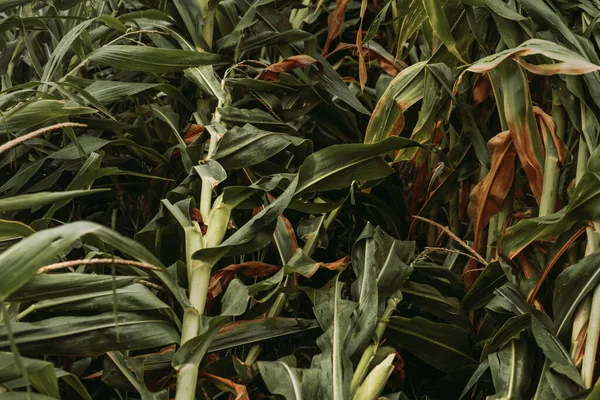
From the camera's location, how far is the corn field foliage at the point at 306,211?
68 centimetres

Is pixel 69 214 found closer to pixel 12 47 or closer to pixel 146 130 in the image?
pixel 146 130

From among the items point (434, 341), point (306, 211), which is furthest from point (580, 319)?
point (306, 211)

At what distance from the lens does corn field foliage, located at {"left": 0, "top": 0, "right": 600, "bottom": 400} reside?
677 millimetres

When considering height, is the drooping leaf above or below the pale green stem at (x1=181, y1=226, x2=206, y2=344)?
below

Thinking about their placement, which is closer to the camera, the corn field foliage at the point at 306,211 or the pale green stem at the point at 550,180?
the corn field foliage at the point at 306,211

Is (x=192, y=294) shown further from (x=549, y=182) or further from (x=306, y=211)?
(x=549, y=182)

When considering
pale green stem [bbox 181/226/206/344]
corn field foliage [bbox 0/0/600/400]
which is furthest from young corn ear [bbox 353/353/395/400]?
pale green stem [bbox 181/226/206/344]

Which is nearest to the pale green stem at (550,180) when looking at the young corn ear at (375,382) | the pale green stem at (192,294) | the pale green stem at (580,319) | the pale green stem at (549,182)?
the pale green stem at (549,182)

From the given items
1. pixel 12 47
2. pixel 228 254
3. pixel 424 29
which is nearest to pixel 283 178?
pixel 228 254

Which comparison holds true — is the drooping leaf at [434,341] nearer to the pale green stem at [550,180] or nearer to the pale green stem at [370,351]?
the pale green stem at [370,351]

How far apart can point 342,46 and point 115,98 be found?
1.13 ft

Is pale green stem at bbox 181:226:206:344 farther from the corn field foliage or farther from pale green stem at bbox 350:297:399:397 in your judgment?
pale green stem at bbox 350:297:399:397

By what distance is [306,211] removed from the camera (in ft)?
2.70

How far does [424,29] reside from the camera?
100 cm
